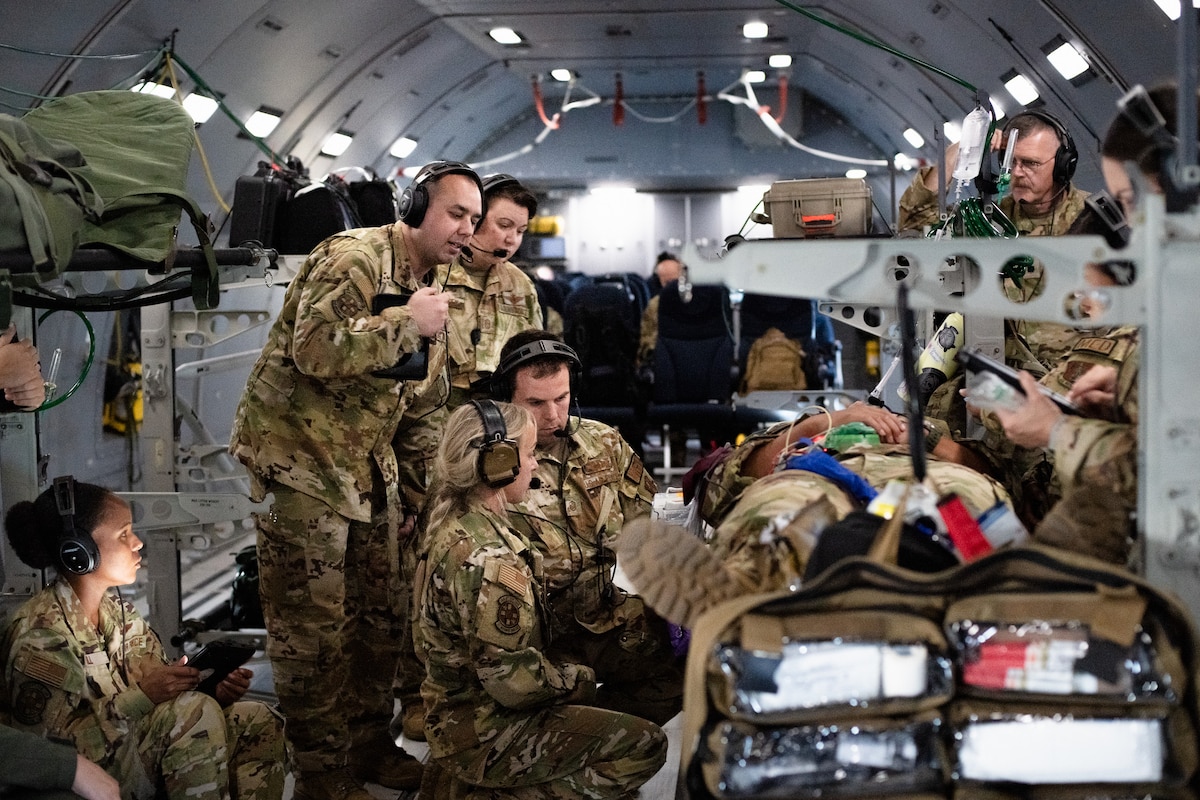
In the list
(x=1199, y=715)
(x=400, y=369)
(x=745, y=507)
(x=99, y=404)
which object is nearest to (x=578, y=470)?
(x=400, y=369)

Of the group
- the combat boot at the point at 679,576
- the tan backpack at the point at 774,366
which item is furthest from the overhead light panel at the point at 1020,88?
the combat boot at the point at 679,576

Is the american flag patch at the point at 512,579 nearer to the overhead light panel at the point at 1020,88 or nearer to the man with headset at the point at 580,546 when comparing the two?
the man with headset at the point at 580,546

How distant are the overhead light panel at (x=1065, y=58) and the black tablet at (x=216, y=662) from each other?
508 centimetres

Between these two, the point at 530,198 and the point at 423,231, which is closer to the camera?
the point at 423,231

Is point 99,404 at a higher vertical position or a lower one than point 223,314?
lower

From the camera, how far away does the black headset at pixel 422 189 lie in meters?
3.75

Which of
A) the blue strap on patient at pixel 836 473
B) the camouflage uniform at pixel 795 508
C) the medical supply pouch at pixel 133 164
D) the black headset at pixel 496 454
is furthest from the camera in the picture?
the black headset at pixel 496 454

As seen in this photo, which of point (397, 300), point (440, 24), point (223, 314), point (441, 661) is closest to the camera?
point (441, 661)

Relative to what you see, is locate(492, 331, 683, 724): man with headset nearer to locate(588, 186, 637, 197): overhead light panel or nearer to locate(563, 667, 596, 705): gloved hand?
locate(563, 667, 596, 705): gloved hand

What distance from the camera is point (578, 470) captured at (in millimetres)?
3643

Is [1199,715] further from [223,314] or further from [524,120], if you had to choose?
[524,120]

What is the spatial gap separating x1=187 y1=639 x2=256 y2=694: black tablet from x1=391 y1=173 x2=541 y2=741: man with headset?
3.32 feet

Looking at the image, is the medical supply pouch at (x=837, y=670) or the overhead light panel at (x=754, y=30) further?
the overhead light panel at (x=754, y=30)

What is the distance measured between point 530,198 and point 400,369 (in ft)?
3.95
